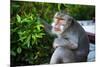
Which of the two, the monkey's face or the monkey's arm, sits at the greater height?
the monkey's face

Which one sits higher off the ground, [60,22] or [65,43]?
[60,22]

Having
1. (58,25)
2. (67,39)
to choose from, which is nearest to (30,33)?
(58,25)

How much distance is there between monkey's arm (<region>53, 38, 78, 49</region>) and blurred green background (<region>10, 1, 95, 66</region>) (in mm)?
66

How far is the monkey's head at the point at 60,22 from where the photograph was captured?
235cm

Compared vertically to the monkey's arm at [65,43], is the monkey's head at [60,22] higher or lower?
higher

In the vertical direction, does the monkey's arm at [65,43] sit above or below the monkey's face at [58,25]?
below

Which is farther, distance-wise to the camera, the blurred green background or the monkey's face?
the monkey's face

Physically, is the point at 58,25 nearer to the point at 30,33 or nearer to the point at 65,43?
the point at 65,43

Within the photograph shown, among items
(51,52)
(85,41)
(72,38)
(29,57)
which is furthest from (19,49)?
(85,41)

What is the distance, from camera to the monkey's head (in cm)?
235

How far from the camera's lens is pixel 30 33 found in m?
2.26

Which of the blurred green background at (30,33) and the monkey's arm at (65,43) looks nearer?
the blurred green background at (30,33)

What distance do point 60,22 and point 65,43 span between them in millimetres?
260
